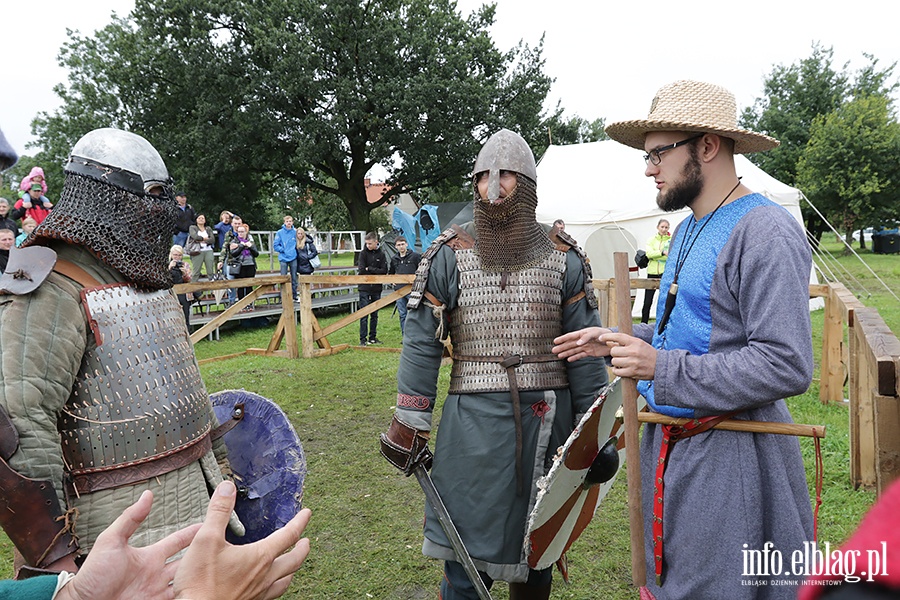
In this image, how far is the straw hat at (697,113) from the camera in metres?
1.85

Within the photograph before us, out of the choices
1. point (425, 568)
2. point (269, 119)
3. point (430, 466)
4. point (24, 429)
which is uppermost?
point (269, 119)

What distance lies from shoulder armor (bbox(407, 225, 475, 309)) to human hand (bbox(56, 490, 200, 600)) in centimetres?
137

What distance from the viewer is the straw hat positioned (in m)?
1.85

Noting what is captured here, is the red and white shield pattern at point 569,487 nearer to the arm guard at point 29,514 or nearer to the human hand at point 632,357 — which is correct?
the human hand at point 632,357

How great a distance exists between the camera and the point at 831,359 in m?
5.88

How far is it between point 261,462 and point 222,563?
1.43m

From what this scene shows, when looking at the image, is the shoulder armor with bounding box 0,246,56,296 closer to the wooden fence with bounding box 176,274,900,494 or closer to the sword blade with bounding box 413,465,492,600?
the sword blade with bounding box 413,465,492,600

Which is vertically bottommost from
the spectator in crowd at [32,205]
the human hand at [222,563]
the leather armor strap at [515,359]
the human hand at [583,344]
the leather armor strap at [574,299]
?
the human hand at [222,563]

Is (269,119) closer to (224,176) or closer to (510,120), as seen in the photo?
(224,176)

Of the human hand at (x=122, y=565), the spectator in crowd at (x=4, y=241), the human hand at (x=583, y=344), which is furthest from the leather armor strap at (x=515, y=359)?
the spectator in crowd at (x=4, y=241)

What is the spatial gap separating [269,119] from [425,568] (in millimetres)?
21952

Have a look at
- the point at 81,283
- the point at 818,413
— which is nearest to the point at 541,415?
the point at 81,283

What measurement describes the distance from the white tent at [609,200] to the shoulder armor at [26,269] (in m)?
10.6

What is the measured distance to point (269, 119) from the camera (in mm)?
22547
